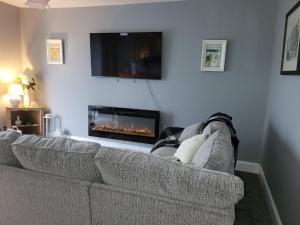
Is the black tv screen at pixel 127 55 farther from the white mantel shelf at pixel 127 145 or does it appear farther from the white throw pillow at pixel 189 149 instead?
the white throw pillow at pixel 189 149

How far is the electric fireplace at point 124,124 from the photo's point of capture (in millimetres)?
3691

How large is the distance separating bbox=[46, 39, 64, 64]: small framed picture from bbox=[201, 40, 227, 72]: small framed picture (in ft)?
8.16

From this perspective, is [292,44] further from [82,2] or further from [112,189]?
[82,2]

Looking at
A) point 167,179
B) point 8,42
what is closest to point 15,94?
point 8,42

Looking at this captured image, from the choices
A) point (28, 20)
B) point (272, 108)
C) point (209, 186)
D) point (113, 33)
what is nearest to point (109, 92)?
point (113, 33)

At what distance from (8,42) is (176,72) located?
308cm

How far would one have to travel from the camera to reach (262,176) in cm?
299

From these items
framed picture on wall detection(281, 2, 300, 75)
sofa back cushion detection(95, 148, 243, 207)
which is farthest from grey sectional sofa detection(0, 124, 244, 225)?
framed picture on wall detection(281, 2, 300, 75)

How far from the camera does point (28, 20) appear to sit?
4.24 metres

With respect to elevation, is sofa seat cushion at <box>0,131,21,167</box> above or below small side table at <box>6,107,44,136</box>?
above

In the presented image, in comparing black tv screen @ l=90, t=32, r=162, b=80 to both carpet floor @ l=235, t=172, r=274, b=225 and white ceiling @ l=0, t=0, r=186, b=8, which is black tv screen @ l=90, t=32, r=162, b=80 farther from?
carpet floor @ l=235, t=172, r=274, b=225

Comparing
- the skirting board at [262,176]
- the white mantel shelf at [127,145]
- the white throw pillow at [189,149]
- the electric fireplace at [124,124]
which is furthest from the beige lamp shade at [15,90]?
the skirting board at [262,176]

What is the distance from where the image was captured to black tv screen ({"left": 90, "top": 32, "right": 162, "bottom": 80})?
11.5ft

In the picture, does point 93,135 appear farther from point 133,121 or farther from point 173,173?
point 173,173
